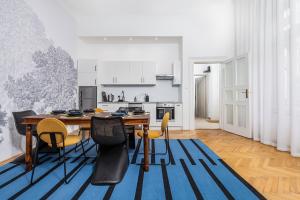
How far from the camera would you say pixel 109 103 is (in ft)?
17.1

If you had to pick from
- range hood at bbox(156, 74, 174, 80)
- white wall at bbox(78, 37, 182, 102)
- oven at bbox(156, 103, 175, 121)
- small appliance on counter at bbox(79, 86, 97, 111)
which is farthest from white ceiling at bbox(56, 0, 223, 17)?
oven at bbox(156, 103, 175, 121)

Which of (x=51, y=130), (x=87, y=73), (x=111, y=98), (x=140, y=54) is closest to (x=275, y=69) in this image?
(x=140, y=54)

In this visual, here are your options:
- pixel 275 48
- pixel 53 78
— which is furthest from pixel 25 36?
pixel 275 48

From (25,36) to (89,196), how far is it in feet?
9.96

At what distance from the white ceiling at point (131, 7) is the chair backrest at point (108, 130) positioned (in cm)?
376

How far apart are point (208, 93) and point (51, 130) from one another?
753 cm

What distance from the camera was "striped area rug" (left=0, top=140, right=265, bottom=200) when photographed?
175 cm

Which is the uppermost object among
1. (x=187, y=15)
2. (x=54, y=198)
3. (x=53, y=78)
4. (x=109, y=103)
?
(x=187, y=15)

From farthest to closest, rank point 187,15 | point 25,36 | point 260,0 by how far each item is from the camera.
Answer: point 187,15
point 260,0
point 25,36

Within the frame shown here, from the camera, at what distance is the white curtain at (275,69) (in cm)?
293

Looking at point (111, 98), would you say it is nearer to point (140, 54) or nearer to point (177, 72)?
point (140, 54)

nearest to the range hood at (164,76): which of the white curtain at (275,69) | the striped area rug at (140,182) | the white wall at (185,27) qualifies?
the white wall at (185,27)

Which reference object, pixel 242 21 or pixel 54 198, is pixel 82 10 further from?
pixel 54 198

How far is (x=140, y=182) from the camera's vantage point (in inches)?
79.4
